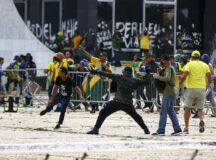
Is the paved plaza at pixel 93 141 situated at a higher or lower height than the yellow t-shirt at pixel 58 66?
lower

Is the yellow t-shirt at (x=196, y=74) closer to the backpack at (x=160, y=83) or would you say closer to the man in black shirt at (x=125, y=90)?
the backpack at (x=160, y=83)

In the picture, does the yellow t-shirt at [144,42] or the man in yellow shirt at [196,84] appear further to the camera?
the yellow t-shirt at [144,42]

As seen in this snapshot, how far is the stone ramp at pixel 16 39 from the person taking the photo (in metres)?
37.9

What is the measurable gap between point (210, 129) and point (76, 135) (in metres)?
3.96

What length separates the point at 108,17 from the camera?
136 feet

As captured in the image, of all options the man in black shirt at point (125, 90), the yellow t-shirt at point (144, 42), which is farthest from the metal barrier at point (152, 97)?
the yellow t-shirt at point (144, 42)

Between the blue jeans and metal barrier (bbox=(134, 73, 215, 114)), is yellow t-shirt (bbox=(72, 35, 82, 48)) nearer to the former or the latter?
metal barrier (bbox=(134, 73, 215, 114))

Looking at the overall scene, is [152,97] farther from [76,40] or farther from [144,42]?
[144,42]

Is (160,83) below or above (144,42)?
below

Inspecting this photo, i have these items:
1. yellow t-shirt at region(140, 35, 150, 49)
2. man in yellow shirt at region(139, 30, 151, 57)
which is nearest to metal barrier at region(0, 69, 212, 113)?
man in yellow shirt at region(139, 30, 151, 57)

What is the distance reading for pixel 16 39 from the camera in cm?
3825

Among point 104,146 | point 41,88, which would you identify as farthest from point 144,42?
point 104,146

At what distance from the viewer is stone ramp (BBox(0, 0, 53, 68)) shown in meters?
37.9

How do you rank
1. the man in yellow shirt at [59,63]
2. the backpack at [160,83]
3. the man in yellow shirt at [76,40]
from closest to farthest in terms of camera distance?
the backpack at [160,83] → the man in yellow shirt at [59,63] → the man in yellow shirt at [76,40]
